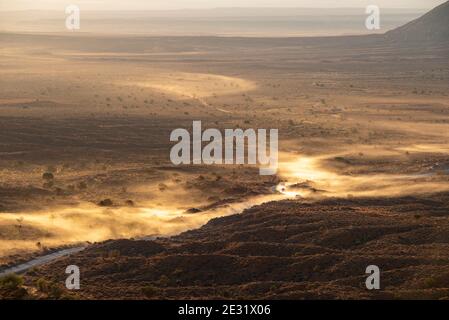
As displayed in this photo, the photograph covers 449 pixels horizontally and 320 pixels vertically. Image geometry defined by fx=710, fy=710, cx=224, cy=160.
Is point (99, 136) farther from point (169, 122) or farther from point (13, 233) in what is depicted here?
point (13, 233)

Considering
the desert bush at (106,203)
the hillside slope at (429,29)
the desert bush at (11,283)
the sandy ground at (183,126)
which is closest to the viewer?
the desert bush at (11,283)

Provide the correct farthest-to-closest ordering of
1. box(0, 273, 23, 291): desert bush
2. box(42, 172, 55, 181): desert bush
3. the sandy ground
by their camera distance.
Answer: box(42, 172, 55, 181): desert bush → the sandy ground → box(0, 273, 23, 291): desert bush

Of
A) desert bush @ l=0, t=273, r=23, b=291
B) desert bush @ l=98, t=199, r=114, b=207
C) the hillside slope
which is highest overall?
the hillside slope

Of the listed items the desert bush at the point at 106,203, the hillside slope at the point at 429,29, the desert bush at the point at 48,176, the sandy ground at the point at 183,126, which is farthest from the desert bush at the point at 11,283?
the hillside slope at the point at 429,29

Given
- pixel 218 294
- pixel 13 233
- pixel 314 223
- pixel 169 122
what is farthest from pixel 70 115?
pixel 218 294

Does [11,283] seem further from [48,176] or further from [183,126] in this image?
[183,126]

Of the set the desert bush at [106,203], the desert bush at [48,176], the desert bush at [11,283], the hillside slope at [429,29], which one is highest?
the hillside slope at [429,29]

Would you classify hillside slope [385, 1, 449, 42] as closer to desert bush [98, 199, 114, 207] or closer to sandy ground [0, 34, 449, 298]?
sandy ground [0, 34, 449, 298]

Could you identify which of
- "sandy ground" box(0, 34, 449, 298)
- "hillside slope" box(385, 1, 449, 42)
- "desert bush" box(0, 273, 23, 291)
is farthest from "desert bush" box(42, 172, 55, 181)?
"hillside slope" box(385, 1, 449, 42)

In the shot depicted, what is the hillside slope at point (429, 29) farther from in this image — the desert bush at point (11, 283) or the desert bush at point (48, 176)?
the desert bush at point (11, 283)

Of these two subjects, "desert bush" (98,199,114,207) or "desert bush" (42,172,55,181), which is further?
"desert bush" (42,172,55,181)

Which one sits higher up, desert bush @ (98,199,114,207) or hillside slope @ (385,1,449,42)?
hillside slope @ (385,1,449,42)
